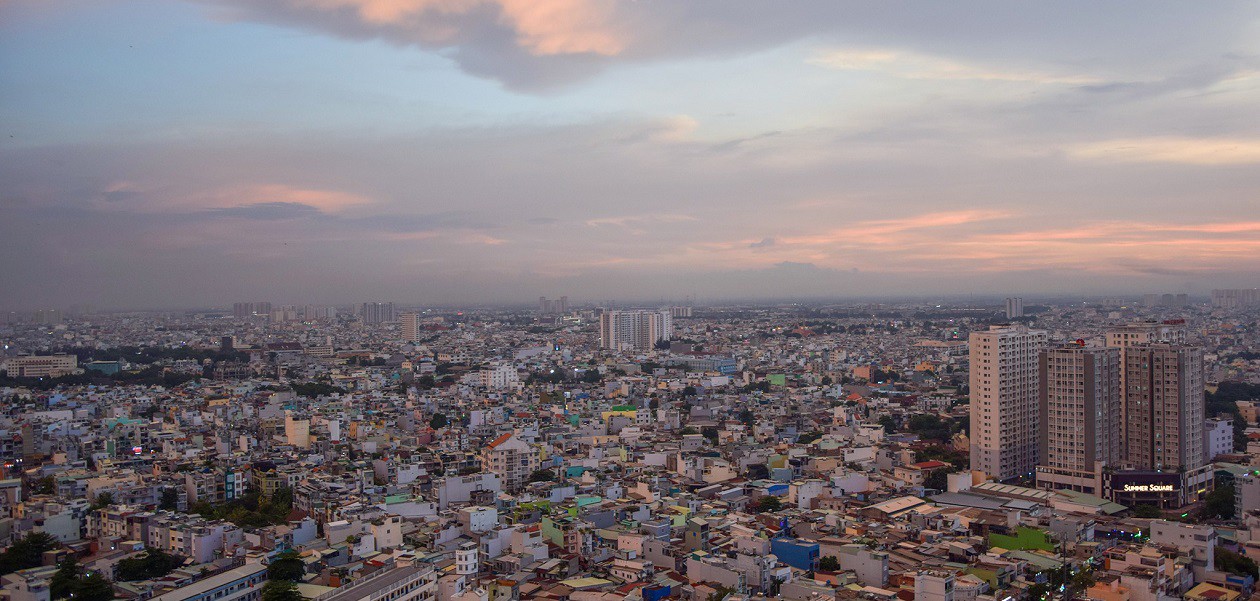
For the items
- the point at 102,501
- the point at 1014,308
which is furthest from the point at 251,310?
the point at 1014,308

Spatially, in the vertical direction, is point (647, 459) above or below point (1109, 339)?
below

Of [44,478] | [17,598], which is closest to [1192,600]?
[17,598]

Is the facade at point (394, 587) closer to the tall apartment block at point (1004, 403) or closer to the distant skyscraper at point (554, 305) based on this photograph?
the tall apartment block at point (1004, 403)

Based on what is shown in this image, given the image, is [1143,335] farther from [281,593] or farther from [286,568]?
[281,593]

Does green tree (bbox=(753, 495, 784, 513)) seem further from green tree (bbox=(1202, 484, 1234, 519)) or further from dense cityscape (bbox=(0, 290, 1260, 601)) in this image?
green tree (bbox=(1202, 484, 1234, 519))

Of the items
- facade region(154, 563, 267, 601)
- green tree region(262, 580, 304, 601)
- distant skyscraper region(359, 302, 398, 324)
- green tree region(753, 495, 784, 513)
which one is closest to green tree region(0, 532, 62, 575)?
facade region(154, 563, 267, 601)

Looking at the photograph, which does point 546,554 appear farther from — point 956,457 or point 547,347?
point 547,347
